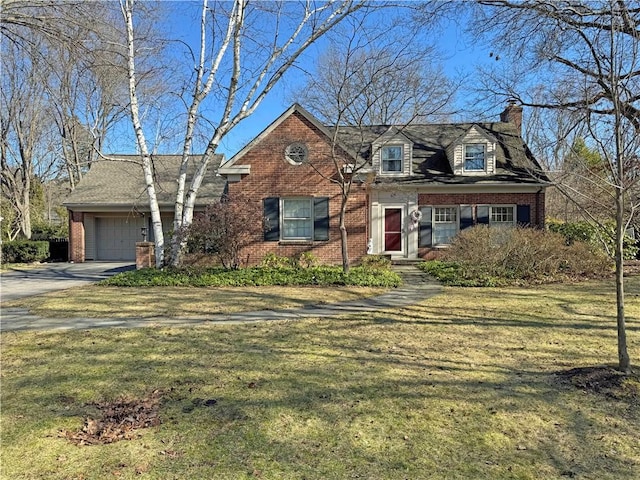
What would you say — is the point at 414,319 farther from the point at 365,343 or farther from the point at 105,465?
the point at 105,465

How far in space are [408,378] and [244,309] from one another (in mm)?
4538

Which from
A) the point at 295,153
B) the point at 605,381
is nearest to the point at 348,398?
the point at 605,381

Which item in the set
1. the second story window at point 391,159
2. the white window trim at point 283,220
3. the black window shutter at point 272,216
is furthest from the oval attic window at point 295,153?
the second story window at point 391,159

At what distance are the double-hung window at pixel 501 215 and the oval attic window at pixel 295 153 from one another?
8.15 meters

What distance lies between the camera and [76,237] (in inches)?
808

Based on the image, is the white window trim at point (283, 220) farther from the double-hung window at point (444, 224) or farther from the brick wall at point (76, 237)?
the brick wall at point (76, 237)

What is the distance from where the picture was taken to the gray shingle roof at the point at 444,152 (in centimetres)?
1719

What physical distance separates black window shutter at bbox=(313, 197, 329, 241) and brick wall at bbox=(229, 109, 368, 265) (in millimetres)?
143

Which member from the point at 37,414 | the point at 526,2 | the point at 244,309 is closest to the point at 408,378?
the point at 37,414

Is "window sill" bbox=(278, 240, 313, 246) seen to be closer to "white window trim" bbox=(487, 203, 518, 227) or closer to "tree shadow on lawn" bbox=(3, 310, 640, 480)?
"white window trim" bbox=(487, 203, 518, 227)

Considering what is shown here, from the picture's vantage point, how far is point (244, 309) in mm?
8328

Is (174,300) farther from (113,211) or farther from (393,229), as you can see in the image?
(113,211)

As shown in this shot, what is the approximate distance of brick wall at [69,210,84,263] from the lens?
20.5 m

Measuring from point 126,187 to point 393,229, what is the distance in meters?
13.9
